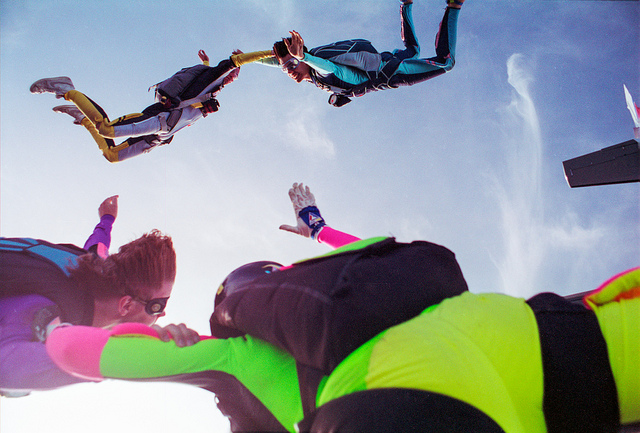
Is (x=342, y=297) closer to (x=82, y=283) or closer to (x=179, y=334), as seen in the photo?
(x=179, y=334)

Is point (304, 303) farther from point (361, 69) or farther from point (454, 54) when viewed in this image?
point (454, 54)

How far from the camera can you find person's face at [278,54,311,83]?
2.17 metres

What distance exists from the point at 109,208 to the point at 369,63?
2.00m

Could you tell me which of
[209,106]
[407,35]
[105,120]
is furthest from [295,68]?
[105,120]

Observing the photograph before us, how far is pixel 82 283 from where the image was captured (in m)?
1.38

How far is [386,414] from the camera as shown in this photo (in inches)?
20.7

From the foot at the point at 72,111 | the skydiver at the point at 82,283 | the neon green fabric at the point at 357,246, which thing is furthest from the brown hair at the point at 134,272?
the foot at the point at 72,111

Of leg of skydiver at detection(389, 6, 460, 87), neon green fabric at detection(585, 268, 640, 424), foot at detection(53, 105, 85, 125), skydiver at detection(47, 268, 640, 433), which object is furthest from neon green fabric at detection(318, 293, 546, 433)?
foot at detection(53, 105, 85, 125)

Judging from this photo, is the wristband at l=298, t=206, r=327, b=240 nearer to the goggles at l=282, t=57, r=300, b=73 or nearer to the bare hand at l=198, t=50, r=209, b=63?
the goggles at l=282, t=57, r=300, b=73

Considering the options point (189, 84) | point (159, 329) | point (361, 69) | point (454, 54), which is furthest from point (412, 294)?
point (454, 54)

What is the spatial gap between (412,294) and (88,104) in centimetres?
252

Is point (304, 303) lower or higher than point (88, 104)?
lower

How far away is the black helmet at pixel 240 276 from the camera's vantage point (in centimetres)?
93

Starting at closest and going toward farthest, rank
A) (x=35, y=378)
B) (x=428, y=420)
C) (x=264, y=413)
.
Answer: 1. (x=428, y=420)
2. (x=264, y=413)
3. (x=35, y=378)
